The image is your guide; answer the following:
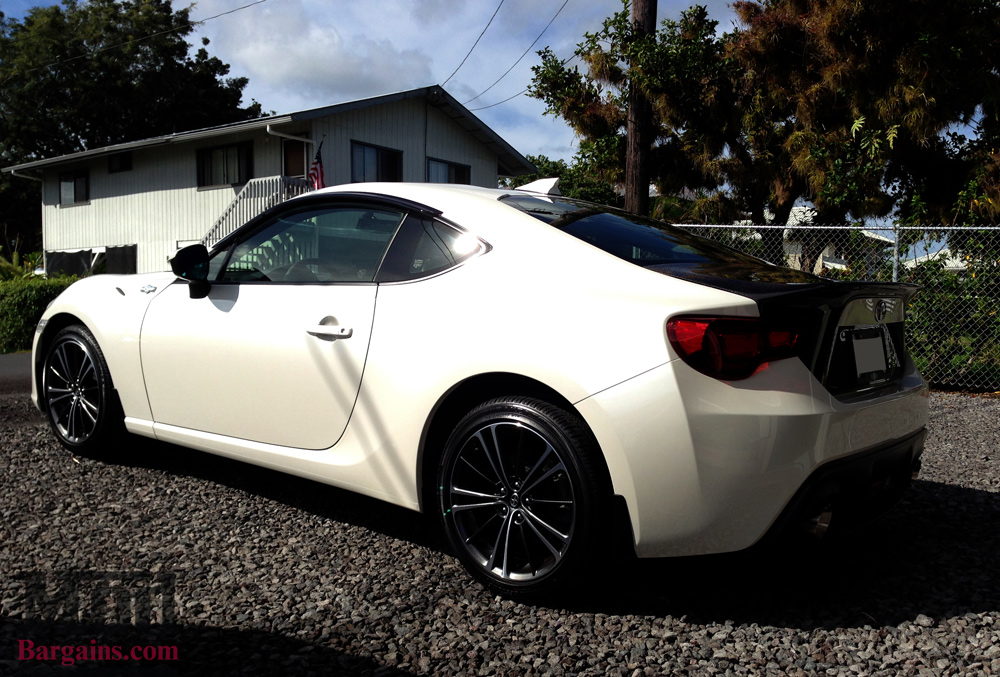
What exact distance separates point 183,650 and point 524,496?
1168 mm

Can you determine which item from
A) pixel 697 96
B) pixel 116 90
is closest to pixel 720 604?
pixel 697 96

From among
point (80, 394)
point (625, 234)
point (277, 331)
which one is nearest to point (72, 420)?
point (80, 394)

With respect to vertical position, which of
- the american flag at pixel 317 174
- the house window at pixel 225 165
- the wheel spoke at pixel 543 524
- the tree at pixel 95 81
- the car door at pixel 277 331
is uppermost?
the tree at pixel 95 81

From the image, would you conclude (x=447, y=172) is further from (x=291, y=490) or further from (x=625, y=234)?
(x=625, y=234)

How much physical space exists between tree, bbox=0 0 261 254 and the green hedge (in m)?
27.4

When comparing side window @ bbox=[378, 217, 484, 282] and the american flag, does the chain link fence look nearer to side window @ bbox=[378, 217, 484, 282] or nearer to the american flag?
side window @ bbox=[378, 217, 484, 282]

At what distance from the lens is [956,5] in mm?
11055

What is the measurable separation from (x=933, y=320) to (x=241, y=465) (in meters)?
6.41

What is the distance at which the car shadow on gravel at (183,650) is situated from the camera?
227cm

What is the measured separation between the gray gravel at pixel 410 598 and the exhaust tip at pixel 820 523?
0.10m

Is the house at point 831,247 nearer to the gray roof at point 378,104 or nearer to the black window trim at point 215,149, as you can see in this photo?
the gray roof at point 378,104

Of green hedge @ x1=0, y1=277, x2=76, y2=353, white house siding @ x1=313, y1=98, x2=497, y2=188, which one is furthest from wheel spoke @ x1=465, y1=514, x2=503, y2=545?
white house siding @ x1=313, y1=98, x2=497, y2=188

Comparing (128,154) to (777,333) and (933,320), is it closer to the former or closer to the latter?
(933,320)

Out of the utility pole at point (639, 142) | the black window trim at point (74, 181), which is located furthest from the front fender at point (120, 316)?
the black window trim at point (74, 181)
